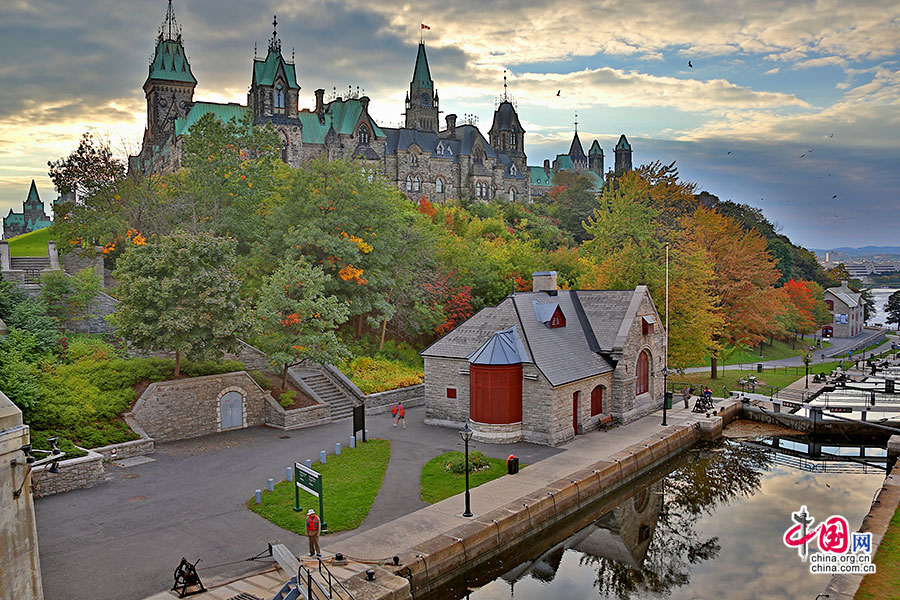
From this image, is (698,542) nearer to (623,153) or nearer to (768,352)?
(768,352)

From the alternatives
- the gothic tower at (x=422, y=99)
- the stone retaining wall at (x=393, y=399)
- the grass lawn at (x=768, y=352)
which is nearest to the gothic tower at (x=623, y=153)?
the gothic tower at (x=422, y=99)

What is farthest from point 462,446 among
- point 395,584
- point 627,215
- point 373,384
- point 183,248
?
point 627,215

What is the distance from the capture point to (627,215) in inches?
1645

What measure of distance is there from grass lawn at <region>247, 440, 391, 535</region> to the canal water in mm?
3816

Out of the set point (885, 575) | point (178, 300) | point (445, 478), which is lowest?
point (885, 575)

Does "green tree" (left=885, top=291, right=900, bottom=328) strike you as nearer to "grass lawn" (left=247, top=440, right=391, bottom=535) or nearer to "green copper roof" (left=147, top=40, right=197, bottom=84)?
"grass lawn" (left=247, top=440, right=391, bottom=535)

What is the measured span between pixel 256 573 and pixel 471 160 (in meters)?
86.8

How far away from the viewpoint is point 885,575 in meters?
13.9

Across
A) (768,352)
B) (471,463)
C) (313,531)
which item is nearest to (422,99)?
(768,352)

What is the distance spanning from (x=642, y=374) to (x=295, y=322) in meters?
17.0

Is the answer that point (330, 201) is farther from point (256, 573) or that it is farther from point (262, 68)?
point (262, 68)

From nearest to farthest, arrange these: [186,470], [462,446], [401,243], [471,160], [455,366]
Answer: [186,470] → [462,446] → [455,366] → [401,243] → [471,160]

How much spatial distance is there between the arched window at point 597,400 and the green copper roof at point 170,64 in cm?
8305

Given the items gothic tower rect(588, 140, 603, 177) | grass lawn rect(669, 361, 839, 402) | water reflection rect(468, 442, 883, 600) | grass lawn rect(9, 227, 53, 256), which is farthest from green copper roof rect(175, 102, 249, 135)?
gothic tower rect(588, 140, 603, 177)
